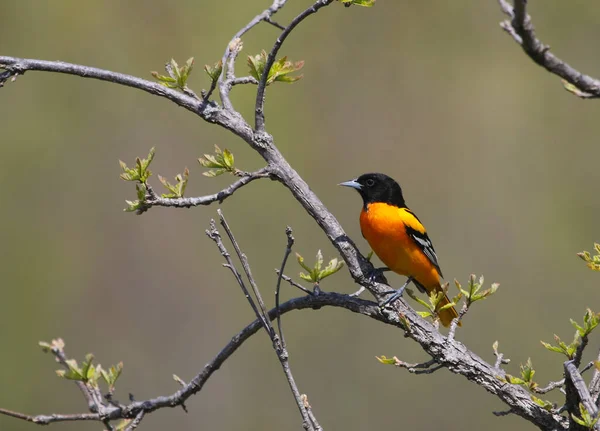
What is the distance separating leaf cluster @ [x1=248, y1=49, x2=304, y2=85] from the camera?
2666 mm

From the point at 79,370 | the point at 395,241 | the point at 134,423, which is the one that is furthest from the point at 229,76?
the point at 395,241

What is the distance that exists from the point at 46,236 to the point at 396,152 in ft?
13.1

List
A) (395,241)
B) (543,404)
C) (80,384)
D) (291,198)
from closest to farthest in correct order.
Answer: (543,404)
(80,384)
(395,241)
(291,198)

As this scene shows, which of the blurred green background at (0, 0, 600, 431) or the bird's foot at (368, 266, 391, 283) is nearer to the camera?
the bird's foot at (368, 266, 391, 283)

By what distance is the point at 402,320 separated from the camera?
252 cm

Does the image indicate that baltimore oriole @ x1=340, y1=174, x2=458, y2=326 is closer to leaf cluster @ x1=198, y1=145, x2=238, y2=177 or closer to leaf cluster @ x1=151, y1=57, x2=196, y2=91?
leaf cluster @ x1=198, y1=145, x2=238, y2=177

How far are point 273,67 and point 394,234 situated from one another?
1.70 metres

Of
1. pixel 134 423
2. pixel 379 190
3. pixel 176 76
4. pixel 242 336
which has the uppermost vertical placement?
pixel 176 76

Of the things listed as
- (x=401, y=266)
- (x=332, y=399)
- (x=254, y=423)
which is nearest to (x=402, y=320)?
(x=401, y=266)

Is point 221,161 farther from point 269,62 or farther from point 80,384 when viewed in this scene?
point 80,384

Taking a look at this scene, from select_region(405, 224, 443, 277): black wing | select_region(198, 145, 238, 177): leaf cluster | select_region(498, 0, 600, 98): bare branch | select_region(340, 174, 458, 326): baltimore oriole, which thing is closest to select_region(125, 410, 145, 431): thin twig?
select_region(198, 145, 238, 177): leaf cluster

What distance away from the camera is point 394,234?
4164 millimetres

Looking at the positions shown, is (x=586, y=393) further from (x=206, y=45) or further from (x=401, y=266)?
(x=206, y=45)

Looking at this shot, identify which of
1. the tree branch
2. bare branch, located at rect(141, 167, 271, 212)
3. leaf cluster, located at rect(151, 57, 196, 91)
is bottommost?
the tree branch
